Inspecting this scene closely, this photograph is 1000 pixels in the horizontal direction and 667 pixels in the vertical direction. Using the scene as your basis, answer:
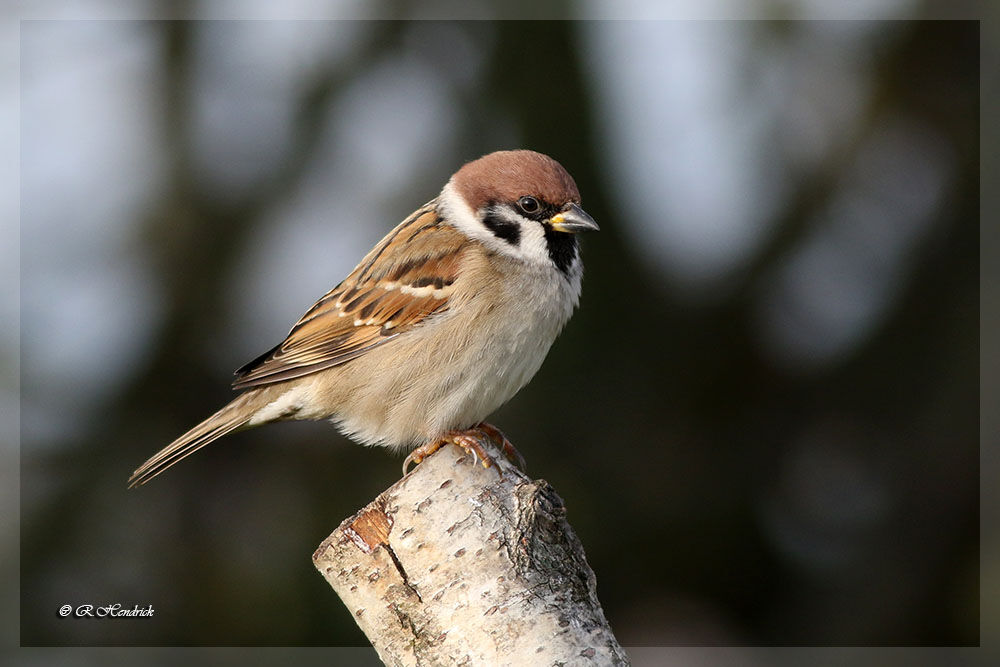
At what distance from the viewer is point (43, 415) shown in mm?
4777

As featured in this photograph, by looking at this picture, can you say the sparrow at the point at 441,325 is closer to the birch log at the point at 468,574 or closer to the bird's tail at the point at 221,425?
the bird's tail at the point at 221,425

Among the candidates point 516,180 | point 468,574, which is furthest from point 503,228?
point 468,574

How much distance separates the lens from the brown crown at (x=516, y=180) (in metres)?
3.01

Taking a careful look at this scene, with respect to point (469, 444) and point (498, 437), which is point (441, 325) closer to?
point (498, 437)

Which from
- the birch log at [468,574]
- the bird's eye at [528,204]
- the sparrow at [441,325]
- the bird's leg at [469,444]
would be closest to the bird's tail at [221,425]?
the sparrow at [441,325]

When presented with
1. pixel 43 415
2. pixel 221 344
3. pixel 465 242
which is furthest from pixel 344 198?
pixel 465 242

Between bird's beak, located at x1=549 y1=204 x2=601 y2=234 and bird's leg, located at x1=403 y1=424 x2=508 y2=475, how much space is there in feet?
2.08

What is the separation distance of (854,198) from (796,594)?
2064 mm

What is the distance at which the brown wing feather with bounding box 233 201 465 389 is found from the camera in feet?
10.0

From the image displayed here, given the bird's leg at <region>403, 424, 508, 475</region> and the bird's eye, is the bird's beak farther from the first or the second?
the bird's leg at <region>403, 424, 508, 475</region>

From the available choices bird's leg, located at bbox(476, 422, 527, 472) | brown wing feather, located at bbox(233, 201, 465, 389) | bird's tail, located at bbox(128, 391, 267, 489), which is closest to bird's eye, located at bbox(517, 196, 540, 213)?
brown wing feather, located at bbox(233, 201, 465, 389)

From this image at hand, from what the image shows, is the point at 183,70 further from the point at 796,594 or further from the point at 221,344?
the point at 796,594

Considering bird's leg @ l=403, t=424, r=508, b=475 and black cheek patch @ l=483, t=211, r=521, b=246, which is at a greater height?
black cheek patch @ l=483, t=211, r=521, b=246

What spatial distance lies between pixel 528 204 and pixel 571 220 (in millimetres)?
153
